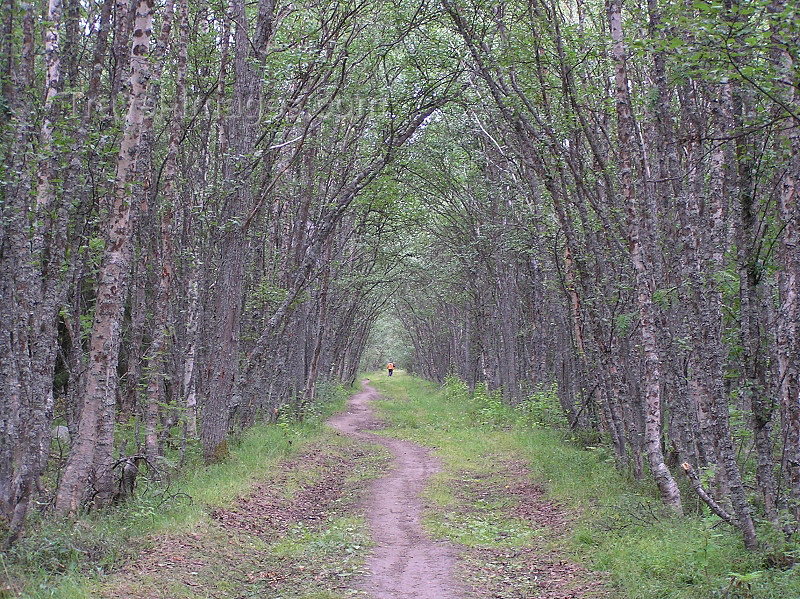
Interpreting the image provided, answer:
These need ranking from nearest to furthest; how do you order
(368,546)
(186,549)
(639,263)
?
(186,549)
(368,546)
(639,263)

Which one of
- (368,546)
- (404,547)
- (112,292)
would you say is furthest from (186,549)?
(112,292)

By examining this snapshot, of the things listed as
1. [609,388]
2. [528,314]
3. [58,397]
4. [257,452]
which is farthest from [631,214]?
[58,397]

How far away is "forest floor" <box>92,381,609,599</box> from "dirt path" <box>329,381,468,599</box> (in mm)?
16

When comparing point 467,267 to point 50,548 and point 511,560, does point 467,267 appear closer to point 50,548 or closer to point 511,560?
point 511,560

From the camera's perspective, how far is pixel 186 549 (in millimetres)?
7133

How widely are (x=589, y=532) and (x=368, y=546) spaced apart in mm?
2656

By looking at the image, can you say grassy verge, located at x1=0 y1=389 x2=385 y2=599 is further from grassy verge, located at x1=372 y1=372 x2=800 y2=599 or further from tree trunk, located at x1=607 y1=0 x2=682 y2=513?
tree trunk, located at x1=607 y1=0 x2=682 y2=513

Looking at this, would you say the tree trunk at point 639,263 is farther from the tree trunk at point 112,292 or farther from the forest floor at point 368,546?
the tree trunk at point 112,292

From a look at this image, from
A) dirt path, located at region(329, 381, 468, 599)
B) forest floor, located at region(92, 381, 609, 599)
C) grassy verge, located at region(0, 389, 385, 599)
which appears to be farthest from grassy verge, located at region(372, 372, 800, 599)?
grassy verge, located at region(0, 389, 385, 599)

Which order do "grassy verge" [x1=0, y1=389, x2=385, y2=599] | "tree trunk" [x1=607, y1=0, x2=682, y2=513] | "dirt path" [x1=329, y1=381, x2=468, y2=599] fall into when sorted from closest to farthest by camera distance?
"grassy verge" [x1=0, y1=389, x2=385, y2=599] < "dirt path" [x1=329, y1=381, x2=468, y2=599] < "tree trunk" [x1=607, y1=0, x2=682, y2=513]

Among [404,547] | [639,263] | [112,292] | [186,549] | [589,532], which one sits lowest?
[404,547]

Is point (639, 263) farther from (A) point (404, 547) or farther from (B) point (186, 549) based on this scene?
(B) point (186, 549)

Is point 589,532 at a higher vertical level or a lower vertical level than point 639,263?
lower

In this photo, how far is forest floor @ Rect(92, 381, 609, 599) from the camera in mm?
6531
